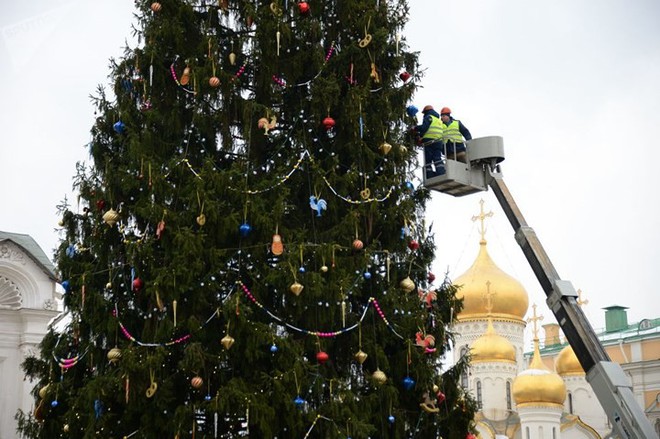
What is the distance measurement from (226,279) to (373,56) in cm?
357

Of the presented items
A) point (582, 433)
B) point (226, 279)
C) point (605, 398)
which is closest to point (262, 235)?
point (226, 279)

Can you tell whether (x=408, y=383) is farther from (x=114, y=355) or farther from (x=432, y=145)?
(x=114, y=355)

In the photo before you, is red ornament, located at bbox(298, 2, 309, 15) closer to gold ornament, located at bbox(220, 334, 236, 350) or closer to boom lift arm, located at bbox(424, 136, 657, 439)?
boom lift arm, located at bbox(424, 136, 657, 439)

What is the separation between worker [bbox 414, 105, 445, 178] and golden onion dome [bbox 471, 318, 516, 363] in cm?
3581

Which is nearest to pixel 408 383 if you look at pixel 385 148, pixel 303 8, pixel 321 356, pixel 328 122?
pixel 321 356

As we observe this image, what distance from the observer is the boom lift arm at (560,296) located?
945 cm

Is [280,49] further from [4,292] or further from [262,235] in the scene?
[4,292]

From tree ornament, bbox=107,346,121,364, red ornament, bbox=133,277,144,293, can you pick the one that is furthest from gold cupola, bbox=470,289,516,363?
tree ornament, bbox=107,346,121,364

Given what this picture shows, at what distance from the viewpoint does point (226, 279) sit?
1143 cm

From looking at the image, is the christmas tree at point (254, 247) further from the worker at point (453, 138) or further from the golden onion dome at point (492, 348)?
the golden onion dome at point (492, 348)

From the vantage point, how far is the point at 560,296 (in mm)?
10320

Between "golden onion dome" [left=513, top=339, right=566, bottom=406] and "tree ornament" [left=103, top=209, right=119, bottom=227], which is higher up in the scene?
"golden onion dome" [left=513, top=339, right=566, bottom=406]

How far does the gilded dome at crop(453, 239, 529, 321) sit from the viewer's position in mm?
48719

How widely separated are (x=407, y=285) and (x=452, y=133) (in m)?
2.07
